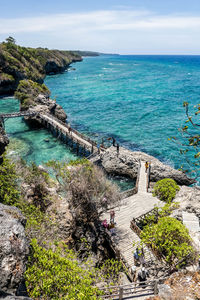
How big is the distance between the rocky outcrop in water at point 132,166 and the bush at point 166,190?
6.25 meters

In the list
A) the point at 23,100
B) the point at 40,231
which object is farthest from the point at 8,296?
the point at 23,100

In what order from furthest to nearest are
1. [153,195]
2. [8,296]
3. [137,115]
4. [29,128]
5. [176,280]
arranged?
[137,115]
[29,128]
[153,195]
[176,280]
[8,296]

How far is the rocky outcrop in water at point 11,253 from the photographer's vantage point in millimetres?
7895

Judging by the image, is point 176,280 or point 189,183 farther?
point 189,183

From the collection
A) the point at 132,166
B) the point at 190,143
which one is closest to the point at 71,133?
the point at 132,166

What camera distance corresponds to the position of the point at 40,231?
13.8 meters

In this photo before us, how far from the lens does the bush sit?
968 inches

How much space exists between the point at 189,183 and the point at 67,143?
81.0 ft

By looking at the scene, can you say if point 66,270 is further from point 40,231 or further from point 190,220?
point 190,220

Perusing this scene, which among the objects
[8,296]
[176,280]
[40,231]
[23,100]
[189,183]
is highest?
[23,100]

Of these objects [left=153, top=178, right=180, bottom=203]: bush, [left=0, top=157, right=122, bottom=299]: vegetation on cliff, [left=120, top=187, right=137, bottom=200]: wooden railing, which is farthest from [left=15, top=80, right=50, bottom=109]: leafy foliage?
[left=153, top=178, right=180, bottom=203]: bush

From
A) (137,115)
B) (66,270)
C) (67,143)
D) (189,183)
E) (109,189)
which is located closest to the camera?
(66,270)

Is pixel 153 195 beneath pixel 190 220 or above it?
beneath

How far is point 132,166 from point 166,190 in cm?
948
